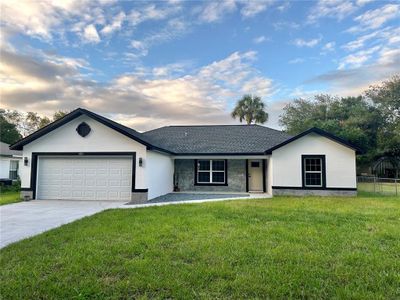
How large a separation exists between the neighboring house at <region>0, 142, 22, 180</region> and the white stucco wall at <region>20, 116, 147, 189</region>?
33.5 ft

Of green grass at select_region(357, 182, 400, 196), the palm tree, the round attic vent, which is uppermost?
the palm tree

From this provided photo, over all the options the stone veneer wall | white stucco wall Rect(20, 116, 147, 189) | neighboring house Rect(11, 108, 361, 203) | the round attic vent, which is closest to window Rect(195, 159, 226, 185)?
the stone veneer wall

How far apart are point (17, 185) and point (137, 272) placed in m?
20.1

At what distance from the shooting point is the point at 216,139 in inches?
746

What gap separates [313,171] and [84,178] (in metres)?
11.9

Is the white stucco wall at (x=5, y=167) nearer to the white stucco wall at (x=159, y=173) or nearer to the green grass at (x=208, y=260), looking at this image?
the white stucco wall at (x=159, y=173)

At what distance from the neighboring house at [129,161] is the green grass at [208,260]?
5.53 m

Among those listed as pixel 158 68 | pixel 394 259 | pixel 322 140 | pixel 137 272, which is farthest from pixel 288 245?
pixel 158 68

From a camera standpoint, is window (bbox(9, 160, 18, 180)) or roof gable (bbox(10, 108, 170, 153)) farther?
window (bbox(9, 160, 18, 180))

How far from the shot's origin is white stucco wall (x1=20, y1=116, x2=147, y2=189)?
12740 millimetres

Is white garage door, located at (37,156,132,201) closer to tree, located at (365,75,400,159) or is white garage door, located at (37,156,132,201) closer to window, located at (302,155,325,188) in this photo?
window, located at (302,155,325,188)

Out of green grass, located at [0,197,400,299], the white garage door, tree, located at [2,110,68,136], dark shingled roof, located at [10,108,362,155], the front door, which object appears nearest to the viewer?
green grass, located at [0,197,400,299]

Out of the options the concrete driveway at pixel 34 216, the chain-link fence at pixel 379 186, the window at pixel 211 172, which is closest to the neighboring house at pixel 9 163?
the concrete driveway at pixel 34 216

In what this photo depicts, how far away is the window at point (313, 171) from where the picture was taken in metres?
14.3
